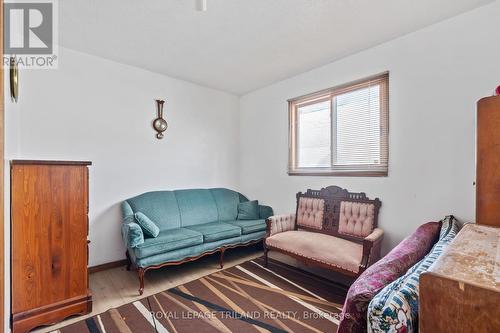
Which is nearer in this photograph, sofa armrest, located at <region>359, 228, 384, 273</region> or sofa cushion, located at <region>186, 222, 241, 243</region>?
sofa armrest, located at <region>359, 228, 384, 273</region>

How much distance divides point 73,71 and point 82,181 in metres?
1.63

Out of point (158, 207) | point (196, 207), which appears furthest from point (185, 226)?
point (158, 207)

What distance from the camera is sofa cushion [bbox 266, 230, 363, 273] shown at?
2.42 m

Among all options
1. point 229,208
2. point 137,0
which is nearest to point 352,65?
point 137,0

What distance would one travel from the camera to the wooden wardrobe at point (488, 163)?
1.25m

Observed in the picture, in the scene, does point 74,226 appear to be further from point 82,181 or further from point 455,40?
point 455,40

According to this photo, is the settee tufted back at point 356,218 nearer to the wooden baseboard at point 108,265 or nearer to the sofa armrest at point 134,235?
the sofa armrest at point 134,235

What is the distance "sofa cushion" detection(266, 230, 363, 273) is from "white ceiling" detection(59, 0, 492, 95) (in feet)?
7.58

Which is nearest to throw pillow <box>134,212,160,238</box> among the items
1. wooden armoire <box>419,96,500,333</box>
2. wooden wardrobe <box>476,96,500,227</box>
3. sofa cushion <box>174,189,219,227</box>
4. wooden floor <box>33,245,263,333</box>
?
wooden floor <box>33,245,263,333</box>

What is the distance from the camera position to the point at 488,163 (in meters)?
1.29

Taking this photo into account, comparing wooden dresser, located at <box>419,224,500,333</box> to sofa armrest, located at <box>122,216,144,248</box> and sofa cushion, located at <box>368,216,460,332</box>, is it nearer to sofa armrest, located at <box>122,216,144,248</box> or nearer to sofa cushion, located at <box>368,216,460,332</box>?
sofa cushion, located at <box>368,216,460,332</box>

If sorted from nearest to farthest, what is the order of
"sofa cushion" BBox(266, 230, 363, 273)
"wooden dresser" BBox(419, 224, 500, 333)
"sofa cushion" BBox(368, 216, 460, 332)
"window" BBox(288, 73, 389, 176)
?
Answer: "wooden dresser" BBox(419, 224, 500, 333), "sofa cushion" BBox(368, 216, 460, 332), "sofa cushion" BBox(266, 230, 363, 273), "window" BBox(288, 73, 389, 176)

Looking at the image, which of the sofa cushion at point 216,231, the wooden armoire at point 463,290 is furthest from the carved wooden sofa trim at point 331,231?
the wooden armoire at point 463,290

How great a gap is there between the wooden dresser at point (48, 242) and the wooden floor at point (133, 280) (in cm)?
18
